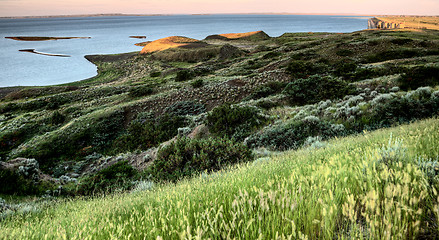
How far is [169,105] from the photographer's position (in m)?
20.0

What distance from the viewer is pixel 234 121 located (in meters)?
11.7

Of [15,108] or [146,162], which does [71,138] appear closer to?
[146,162]

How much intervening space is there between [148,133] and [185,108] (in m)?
4.38

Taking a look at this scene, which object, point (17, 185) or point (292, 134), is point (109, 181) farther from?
point (292, 134)

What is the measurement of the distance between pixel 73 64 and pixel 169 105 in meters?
70.9

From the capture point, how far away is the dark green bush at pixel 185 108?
18562mm

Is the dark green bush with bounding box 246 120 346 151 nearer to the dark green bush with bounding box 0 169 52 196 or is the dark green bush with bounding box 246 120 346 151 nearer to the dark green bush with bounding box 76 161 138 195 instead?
the dark green bush with bounding box 76 161 138 195

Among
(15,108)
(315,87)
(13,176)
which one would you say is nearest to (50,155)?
(13,176)

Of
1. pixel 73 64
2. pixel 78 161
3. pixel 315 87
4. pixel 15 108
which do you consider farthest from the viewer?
pixel 73 64

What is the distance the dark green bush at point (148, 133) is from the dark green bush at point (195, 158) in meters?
6.14

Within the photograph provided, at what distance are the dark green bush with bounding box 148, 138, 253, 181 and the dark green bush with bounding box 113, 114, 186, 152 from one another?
242 inches

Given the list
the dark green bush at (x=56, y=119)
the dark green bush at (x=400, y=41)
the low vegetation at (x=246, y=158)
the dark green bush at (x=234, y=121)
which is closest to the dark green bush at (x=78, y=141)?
the low vegetation at (x=246, y=158)

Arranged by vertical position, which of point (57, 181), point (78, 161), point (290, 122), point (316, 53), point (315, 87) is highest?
point (316, 53)

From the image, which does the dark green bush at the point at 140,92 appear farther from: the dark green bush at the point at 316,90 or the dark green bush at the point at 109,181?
the dark green bush at the point at 109,181
